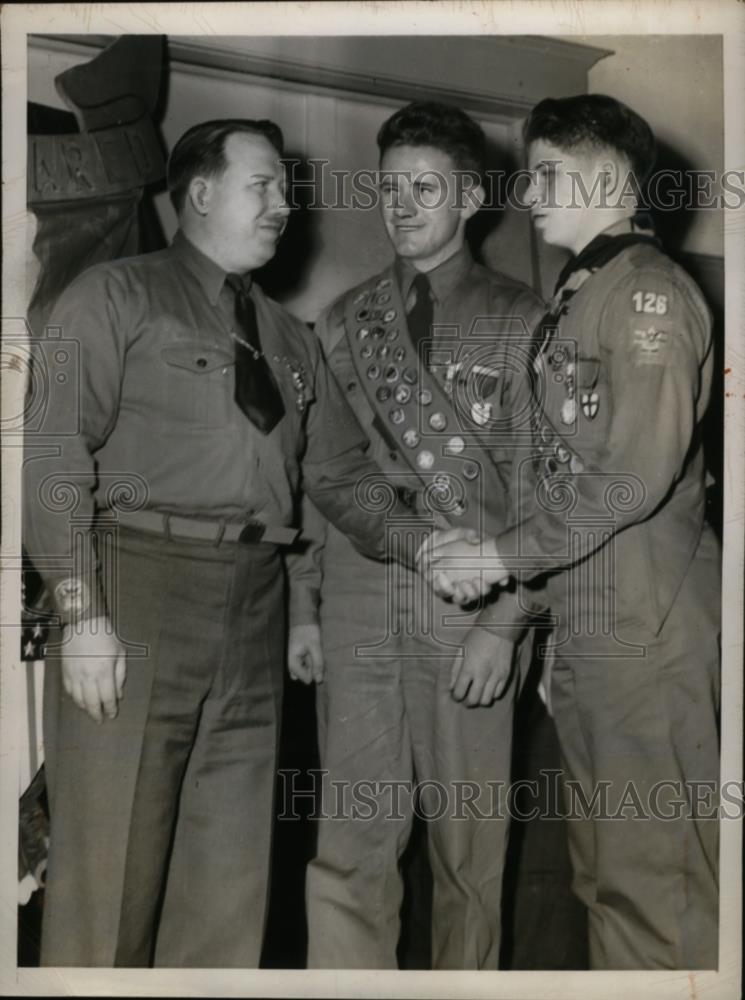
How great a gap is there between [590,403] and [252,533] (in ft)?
1.71

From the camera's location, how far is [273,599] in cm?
162

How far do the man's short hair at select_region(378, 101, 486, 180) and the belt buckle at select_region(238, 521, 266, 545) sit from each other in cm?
58

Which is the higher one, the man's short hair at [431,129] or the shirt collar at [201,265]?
the man's short hair at [431,129]

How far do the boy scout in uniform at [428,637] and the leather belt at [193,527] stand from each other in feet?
0.39

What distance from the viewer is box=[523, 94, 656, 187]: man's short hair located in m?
1.64

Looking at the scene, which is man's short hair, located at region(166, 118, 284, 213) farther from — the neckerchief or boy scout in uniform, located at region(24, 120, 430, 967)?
the neckerchief

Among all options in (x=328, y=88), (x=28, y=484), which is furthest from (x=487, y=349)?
(x=28, y=484)

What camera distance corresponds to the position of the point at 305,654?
1.64m

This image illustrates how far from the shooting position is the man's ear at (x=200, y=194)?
1.63 meters

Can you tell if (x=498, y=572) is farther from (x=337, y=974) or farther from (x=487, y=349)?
(x=337, y=974)

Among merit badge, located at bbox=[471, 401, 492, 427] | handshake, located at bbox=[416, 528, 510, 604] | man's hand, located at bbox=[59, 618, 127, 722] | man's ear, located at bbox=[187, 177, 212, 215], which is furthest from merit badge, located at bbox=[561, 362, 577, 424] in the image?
man's hand, located at bbox=[59, 618, 127, 722]

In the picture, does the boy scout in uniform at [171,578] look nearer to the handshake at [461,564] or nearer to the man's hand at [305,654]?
the man's hand at [305,654]

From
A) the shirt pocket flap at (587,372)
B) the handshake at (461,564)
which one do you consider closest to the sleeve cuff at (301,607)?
the handshake at (461,564)

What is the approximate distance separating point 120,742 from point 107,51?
3.31 feet
